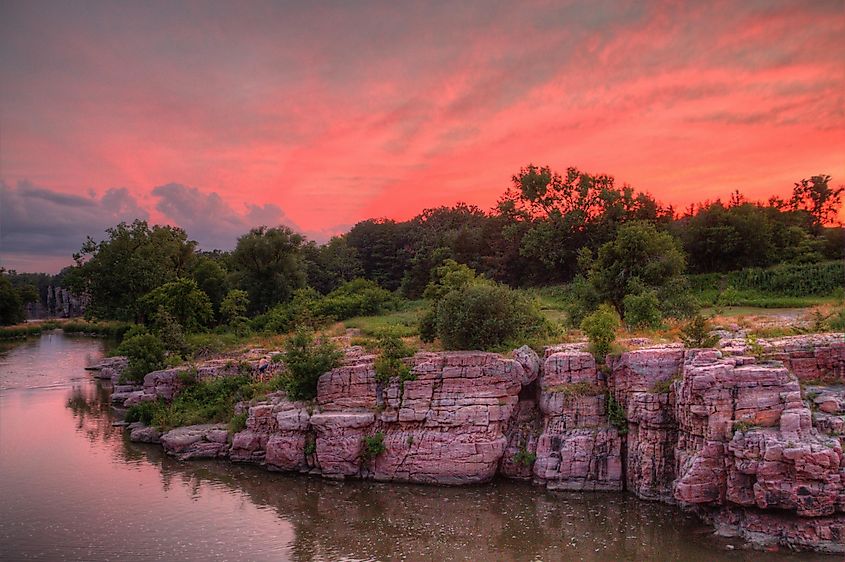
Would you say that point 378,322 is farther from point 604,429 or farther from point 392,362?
point 604,429

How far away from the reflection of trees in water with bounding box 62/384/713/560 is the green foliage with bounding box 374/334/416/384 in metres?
3.18

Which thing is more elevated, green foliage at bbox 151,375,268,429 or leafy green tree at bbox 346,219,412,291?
leafy green tree at bbox 346,219,412,291

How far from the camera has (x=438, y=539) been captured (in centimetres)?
1388

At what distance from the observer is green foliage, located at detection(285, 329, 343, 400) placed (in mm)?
19297

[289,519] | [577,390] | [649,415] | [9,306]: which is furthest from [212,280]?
[649,415]

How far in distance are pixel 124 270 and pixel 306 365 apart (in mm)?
41746

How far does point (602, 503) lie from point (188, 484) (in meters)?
11.6

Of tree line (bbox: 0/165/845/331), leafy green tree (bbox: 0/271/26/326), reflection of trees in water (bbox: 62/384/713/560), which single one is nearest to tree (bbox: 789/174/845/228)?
tree line (bbox: 0/165/845/331)

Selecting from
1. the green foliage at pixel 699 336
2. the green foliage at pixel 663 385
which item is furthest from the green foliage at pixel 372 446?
the green foliage at pixel 699 336

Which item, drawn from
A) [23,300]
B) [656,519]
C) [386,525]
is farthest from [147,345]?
[23,300]

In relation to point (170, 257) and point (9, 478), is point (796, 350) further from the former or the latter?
point (170, 257)

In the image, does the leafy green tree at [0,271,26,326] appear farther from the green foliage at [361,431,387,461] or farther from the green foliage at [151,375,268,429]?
the green foliage at [361,431,387,461]

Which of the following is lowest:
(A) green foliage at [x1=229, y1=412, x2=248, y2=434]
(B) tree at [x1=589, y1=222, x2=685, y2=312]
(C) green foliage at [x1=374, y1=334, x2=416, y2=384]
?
(A) green foliage at [x1=229, y1=412, x2=248, y2=434]

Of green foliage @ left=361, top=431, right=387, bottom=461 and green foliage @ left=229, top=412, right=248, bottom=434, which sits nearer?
green foliage @ left=361, top=431, right=387, bottom=461
